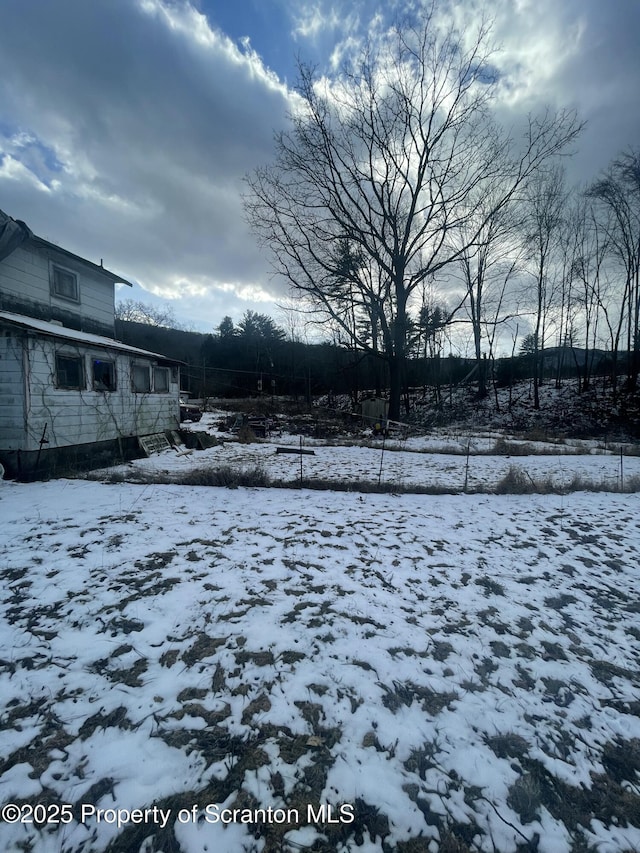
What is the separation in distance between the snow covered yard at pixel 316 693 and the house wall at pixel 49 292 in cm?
801

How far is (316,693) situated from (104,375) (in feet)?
32.8

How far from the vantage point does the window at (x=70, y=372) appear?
305 inches

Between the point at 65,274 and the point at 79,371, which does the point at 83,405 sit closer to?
the point at 79,371

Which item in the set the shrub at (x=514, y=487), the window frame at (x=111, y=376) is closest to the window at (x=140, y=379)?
the window frame at (x=111, y=376)

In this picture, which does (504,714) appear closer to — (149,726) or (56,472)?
(149,726)

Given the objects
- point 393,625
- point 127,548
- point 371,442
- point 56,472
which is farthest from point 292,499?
point 371,442

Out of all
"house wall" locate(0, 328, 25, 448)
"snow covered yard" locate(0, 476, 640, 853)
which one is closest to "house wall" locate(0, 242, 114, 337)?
"house wall" locate(0, 328, 25, 448)

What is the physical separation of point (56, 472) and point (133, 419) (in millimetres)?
3251

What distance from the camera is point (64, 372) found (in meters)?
7.95

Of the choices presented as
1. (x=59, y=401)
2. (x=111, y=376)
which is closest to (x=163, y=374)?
(x=111, y=376)

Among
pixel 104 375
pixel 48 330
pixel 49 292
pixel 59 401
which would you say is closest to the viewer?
pixel 48 330

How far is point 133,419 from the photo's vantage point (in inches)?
404

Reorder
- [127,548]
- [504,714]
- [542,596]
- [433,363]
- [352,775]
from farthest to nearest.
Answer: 1. [433,363]
2. [127,548]
3. [542,596]
4. [504,714]
5. [352,775]

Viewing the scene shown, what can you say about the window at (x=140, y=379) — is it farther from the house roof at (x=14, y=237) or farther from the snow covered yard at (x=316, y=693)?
the snow covered yard at (x=316, y=693)
